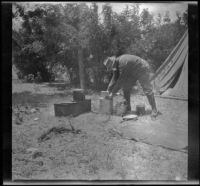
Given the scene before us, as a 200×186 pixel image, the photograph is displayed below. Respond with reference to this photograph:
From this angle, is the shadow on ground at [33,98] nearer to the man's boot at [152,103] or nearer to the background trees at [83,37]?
the background trees at [83,37]

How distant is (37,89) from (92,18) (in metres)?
1.60

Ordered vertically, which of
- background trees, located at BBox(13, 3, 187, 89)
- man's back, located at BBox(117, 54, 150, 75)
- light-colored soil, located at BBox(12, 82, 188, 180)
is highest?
background trees, located at BBox(13, 3, 187, 89)

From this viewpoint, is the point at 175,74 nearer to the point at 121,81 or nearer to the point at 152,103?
the point at 152,103

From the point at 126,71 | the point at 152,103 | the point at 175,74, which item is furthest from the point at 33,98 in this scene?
the point at 175,74

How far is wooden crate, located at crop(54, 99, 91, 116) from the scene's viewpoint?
18.1 feet

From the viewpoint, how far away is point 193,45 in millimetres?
3955

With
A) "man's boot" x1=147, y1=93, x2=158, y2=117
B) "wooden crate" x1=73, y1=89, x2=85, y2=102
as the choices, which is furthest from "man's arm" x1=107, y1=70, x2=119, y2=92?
"man's boot" x1=147, y1=93, x2=158, y2=117

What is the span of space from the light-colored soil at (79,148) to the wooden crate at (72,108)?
11cm

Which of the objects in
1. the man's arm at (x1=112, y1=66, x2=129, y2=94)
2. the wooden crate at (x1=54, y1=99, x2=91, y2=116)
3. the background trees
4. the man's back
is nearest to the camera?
the background trees

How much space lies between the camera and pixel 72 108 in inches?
229

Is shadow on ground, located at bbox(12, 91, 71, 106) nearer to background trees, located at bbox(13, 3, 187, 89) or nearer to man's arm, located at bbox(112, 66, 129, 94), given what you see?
background trees, located at bbox(13, 3, 187, 89)

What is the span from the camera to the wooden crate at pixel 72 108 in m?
5.52

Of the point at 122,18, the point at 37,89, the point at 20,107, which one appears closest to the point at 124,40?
the point at 122,18

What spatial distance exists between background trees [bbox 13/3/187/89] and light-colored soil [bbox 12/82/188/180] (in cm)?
43
